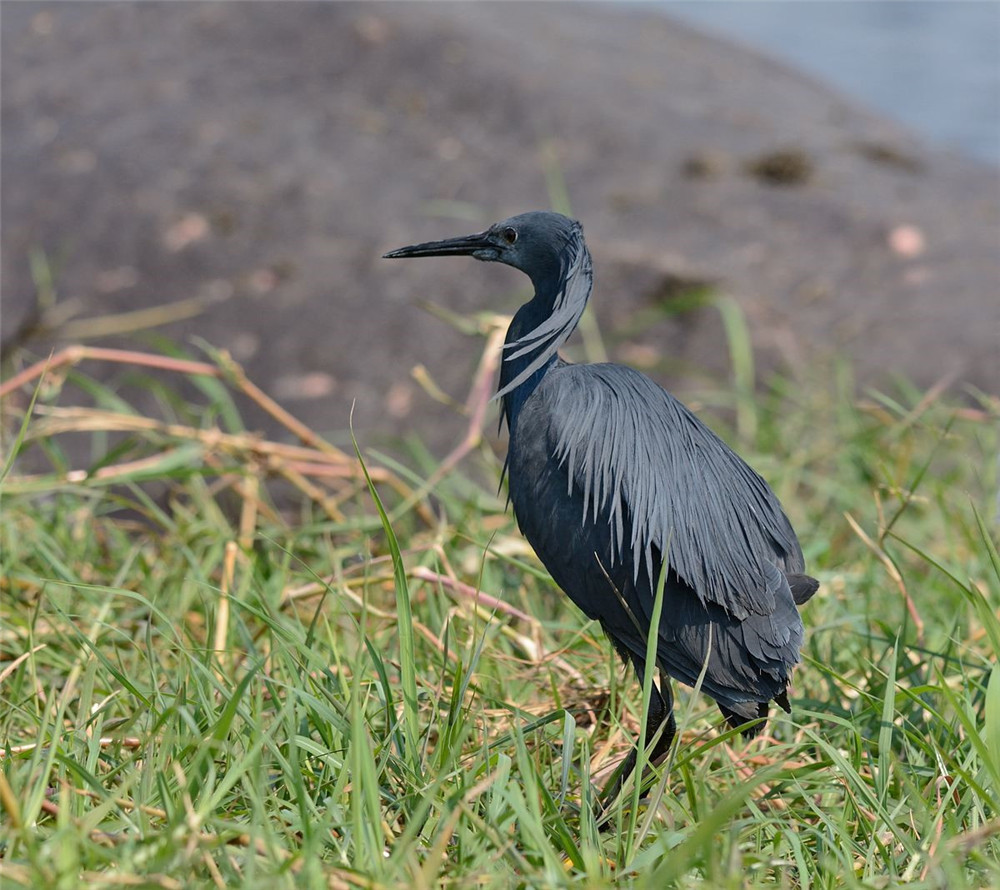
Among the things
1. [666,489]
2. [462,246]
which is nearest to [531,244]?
[462,246]

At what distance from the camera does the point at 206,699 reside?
67.7 inches

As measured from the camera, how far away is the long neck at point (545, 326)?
1.84 m

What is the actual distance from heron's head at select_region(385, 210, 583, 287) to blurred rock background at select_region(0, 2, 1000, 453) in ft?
4.83

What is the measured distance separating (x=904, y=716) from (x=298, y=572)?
1358 mm

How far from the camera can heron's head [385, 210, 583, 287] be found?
1.87 metres

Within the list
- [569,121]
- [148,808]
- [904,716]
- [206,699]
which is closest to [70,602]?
[206,699]

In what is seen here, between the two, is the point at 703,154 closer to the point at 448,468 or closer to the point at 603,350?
the point at 603,350

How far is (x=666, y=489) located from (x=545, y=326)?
1.03 feet

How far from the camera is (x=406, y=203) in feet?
12.8

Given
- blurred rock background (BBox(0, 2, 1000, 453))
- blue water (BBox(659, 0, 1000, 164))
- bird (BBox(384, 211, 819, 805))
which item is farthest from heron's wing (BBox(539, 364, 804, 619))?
blue water (BBox(659, 0, 1000, 164))

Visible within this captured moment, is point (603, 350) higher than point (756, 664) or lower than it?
lower

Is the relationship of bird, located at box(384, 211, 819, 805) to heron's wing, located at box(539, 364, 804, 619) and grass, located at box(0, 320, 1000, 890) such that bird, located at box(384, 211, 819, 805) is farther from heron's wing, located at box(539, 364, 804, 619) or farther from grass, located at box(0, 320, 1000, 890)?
grass, located at box(0, 320, 1000, 890)

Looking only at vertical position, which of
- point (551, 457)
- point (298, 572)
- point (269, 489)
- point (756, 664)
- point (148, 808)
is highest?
point (551, 457)

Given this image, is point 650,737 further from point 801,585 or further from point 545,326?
point 545,326
